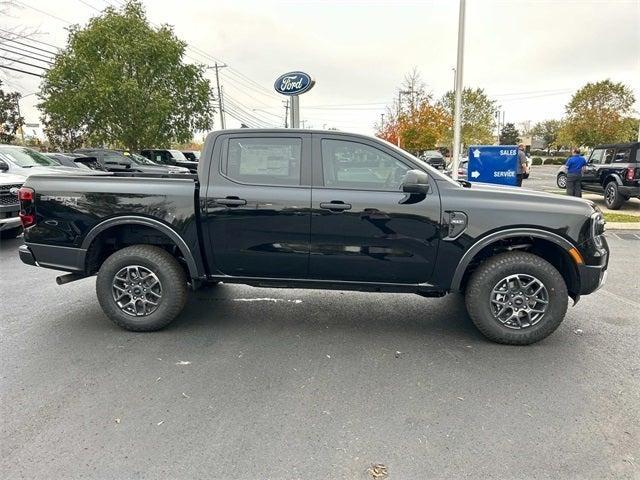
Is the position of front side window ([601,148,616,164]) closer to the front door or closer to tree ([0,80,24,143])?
the front door

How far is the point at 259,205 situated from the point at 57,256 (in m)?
2.00

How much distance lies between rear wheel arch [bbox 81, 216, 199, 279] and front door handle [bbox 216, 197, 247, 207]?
1.64 ft

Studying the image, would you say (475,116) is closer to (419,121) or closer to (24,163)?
(419,121)

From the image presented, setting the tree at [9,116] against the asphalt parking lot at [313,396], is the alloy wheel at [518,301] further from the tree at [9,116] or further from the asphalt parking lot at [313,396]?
the tree at [9,116]

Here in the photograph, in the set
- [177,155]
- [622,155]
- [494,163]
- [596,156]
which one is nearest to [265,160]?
[494,163]

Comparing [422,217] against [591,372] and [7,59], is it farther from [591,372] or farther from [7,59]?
[7,59]

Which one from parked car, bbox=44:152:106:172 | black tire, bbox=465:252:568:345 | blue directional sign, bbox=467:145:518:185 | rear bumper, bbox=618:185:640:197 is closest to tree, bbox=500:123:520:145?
rear bumper, bbox=618:185:640:197

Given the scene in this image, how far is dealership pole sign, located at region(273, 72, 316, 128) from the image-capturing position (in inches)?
399

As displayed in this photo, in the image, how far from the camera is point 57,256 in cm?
400

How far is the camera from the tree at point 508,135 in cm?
7206

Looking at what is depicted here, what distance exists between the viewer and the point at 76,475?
2.22 m

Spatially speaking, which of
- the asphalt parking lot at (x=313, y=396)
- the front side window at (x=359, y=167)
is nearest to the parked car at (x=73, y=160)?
the asphalt parking lot at (x=313, y=396)

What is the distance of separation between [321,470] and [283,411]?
0.58 metres

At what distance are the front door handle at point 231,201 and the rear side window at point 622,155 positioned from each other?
12.2 m
